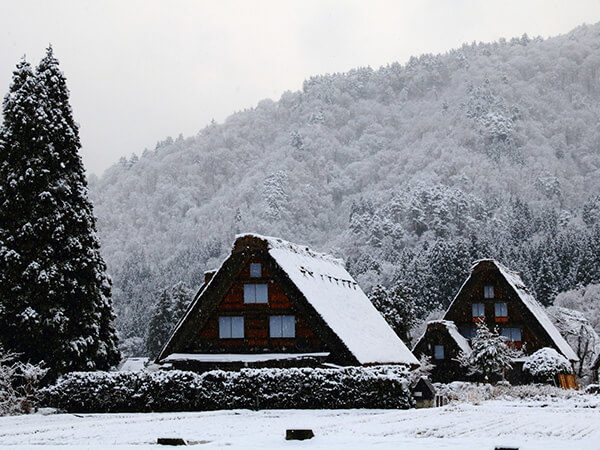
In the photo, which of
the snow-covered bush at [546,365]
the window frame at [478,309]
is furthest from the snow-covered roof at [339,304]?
the window frame at [478,309]

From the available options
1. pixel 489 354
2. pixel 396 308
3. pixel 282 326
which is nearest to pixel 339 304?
pixel 282 326

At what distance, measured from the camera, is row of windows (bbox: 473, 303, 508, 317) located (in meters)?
70.1

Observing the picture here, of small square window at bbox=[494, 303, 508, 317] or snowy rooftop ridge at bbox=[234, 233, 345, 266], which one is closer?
snowy rooftop ridge at bbox=[234, 233, 345, 266]

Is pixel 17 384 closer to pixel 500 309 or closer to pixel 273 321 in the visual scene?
pixel 273 321

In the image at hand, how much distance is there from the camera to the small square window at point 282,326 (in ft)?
146

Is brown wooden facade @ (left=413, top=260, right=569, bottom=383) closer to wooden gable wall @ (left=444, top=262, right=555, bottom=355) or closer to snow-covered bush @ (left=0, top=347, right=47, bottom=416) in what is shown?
wooden gable wall @ (left=444, top=262, right=555, bottom=355)

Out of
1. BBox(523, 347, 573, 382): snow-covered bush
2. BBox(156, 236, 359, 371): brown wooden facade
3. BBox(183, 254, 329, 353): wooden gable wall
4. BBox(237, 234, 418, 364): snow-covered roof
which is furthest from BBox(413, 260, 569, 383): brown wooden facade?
BBox(156, 236, 359, 371): brown wooden facade

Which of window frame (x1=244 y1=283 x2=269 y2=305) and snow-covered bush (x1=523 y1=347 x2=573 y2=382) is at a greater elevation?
window frame (x1=244 y1=283 x2=269 y2=305)

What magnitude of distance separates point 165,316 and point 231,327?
5935 centimetres

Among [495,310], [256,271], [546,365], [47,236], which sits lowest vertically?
[546,365]

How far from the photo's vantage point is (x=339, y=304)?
47.5 meters

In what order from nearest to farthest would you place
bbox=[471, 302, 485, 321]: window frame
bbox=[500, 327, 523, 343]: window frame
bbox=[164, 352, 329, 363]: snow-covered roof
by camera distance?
bbox=[164, 352, 329, 363]: snow-covered roof < bbox=[500, 327, 523, 343]: window frame < bbox=[471, 302, 485, 321]: window frame

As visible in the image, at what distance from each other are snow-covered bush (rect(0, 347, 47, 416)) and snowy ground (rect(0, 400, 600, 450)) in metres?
1.77

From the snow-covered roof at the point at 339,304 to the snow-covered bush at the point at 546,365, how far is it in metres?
13.7
